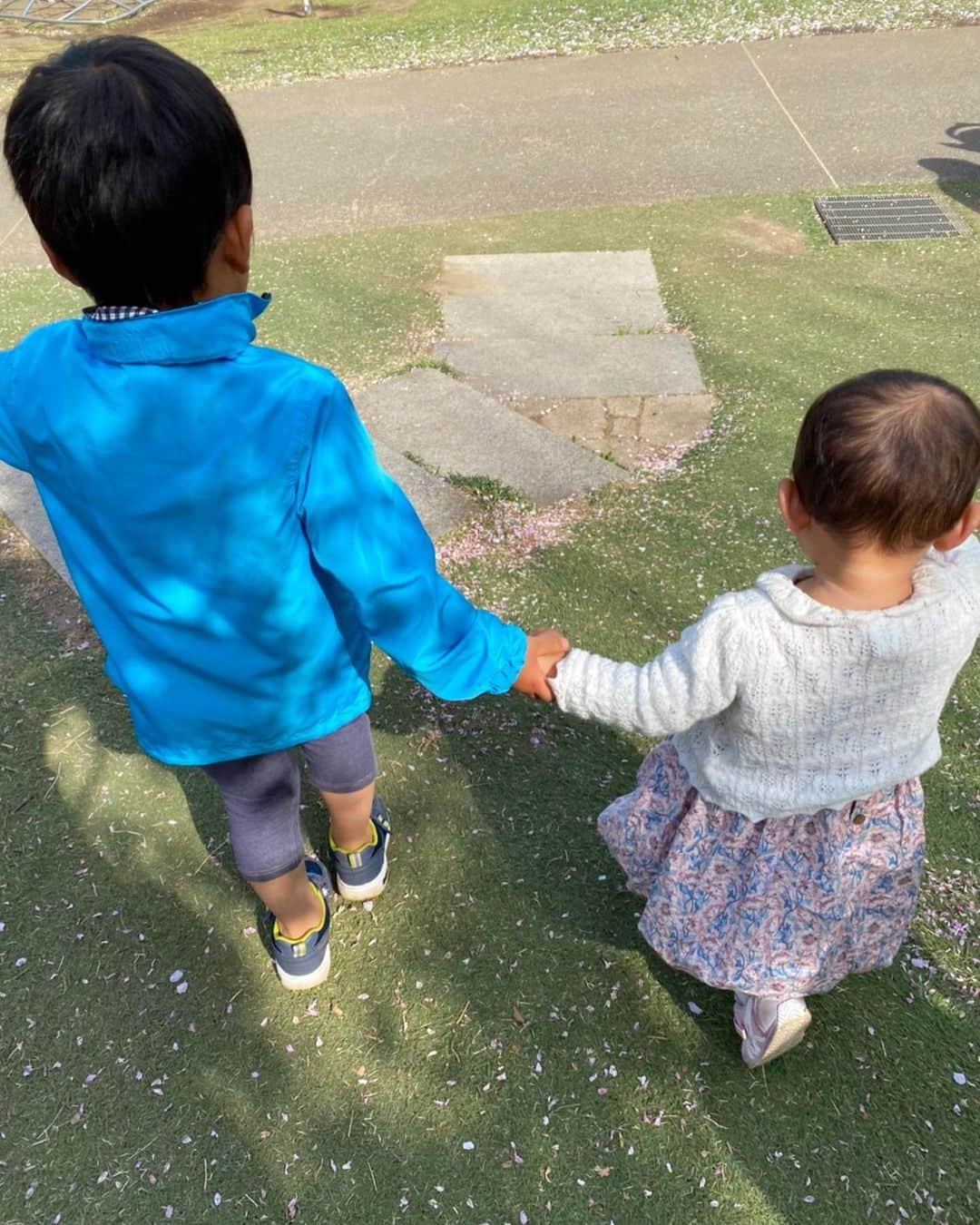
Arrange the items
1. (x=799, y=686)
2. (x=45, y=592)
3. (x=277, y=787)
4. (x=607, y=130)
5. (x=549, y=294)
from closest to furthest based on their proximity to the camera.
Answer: (x=799, y=686) < (x=277, y=787) < (x=45, y=592) < (x=549, y=294) < (x=607, y=130)

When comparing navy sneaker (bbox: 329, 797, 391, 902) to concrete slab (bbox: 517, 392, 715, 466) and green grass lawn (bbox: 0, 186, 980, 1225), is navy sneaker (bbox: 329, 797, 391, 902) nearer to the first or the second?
green grass lawn (bbox: 0, 186, 980, 1225)

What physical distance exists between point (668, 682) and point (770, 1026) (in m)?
0.78

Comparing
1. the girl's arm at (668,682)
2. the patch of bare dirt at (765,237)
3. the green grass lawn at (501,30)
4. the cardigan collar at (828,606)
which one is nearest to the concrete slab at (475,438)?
the girl's arm at (668,682)

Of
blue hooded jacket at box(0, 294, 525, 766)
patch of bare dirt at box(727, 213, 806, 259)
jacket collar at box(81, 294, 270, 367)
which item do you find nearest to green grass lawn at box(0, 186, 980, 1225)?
blue hooded jacket at box(0, 294, 525, 766)

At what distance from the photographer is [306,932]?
6.93ft

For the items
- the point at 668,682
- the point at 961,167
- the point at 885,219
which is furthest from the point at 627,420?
the point at 961,167

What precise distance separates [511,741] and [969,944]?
3.92 feet

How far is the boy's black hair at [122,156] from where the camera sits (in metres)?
1.12

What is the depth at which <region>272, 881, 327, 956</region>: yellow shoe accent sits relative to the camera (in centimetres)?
211

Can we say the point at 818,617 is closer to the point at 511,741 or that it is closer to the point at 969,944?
the point at 969,944

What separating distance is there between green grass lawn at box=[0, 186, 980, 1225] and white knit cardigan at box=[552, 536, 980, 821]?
0.67m

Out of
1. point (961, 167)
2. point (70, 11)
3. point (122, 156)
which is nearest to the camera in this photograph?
point (122, 156)

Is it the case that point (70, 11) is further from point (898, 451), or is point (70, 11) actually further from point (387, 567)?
point (898, 451)

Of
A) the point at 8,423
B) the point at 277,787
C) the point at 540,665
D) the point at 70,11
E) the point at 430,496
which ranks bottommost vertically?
the point at 70,11
